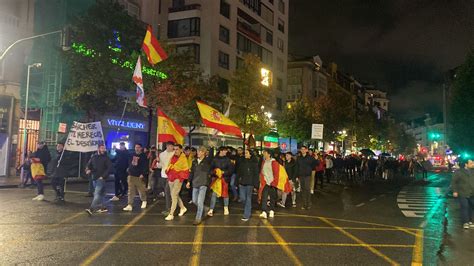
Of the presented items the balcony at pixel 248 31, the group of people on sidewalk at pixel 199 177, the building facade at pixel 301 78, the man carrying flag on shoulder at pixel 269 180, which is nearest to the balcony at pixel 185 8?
the balcony at pixel 248 31

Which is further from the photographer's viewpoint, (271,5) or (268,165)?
(271,5)

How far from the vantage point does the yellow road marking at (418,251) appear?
6926 mm

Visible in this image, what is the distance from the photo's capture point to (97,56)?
72.1 feet

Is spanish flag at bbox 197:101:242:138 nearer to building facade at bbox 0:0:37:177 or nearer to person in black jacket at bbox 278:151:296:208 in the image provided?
person in black jacket at bbox 278:151:296:208

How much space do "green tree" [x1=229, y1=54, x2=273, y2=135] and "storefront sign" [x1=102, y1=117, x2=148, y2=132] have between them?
726 cm

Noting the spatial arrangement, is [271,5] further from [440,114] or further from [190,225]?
[440,114]

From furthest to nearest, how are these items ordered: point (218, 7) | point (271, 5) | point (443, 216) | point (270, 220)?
point (271, 5) → point (218, 7) → point (443, 216) → point (270, 220)

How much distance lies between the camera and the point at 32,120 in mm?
25266

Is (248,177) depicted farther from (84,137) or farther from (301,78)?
(301,78)

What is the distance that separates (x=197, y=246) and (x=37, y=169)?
8.03m

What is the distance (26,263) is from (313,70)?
201ft

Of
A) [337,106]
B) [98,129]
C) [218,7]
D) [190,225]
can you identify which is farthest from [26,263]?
[337,106]

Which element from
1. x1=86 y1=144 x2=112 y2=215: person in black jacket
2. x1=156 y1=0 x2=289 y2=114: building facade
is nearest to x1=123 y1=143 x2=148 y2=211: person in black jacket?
x1=86 y1=144 x2=112 y2=215: person in black jacket

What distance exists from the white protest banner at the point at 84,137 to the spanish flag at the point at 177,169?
15.3 feet
